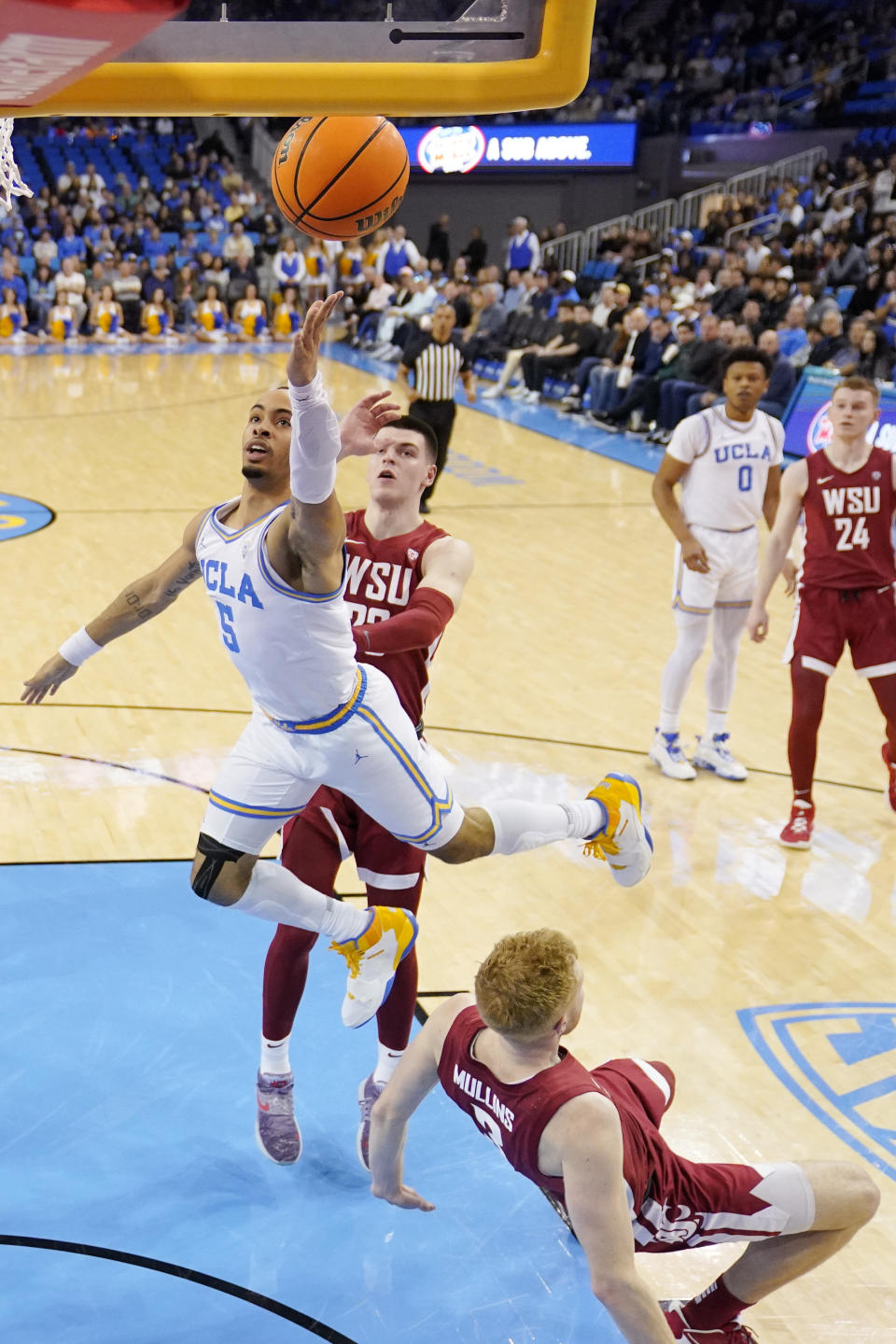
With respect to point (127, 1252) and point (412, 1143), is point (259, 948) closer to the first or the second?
point (412, 1143)

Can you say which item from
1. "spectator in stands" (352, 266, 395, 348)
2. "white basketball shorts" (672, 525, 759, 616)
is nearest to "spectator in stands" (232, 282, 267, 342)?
"spectator in stands" (352, 266, 395, 348)

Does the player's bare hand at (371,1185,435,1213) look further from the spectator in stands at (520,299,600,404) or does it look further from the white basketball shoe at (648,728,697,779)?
the spectator in stands at (520,299,600,404)

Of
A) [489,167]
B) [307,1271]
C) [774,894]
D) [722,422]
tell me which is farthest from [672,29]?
[307,1271]

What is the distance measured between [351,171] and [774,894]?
3.35 meters

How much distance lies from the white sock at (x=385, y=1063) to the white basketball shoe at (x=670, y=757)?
310 centimetres

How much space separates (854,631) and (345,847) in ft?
9.53

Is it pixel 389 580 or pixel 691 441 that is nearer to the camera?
pixel 389 580

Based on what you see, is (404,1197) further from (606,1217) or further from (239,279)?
Answer: (239,279)

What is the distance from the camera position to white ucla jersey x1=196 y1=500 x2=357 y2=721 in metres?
3.76

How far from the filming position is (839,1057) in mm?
4812

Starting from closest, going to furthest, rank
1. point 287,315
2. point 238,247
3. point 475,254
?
point 287,315, point 475,254, point 238,247

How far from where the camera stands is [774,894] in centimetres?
595

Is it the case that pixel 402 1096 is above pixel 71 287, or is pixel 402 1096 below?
above

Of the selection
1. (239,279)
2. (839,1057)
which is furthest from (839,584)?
(239,279)
